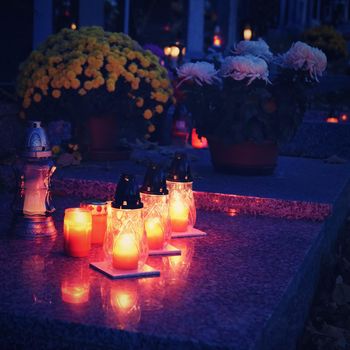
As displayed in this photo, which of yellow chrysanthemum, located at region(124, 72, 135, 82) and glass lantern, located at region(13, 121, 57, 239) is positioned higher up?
yellow chrysanthemum, located at region(124, 72, 135, 82)

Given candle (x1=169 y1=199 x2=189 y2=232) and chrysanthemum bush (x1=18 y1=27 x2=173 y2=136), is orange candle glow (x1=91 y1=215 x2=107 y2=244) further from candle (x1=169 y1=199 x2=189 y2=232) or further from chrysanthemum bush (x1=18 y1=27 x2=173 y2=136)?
chrysanthemum bush (x1=18 y1=27 x2=173 y2=136)

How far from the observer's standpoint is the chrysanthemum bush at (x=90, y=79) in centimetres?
462

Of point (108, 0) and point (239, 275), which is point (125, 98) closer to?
point (239, 275)

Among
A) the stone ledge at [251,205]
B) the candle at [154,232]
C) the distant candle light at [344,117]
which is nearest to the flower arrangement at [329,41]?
the distant candle light at [344,117]

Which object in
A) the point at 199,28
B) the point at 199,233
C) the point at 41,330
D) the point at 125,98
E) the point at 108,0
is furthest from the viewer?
the point at 199,28

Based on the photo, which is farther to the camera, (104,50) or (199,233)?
(104,50)

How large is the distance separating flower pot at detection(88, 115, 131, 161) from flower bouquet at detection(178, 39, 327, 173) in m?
0.66

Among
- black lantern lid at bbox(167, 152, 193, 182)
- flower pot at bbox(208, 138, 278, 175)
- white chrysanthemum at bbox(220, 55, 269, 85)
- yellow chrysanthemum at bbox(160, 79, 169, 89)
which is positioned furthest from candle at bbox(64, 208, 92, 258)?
yellow chrysanthemum at bbox(160, 79, 169, 89)

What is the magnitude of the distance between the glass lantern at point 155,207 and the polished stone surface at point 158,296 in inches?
4.0

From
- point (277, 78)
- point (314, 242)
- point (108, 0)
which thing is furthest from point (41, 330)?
point (108, 0)

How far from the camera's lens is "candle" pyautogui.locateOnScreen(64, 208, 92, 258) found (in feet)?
8.82

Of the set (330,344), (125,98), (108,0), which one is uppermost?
(108,0)

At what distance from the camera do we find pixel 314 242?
3.21 metres

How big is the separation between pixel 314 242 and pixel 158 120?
3.42 meters
